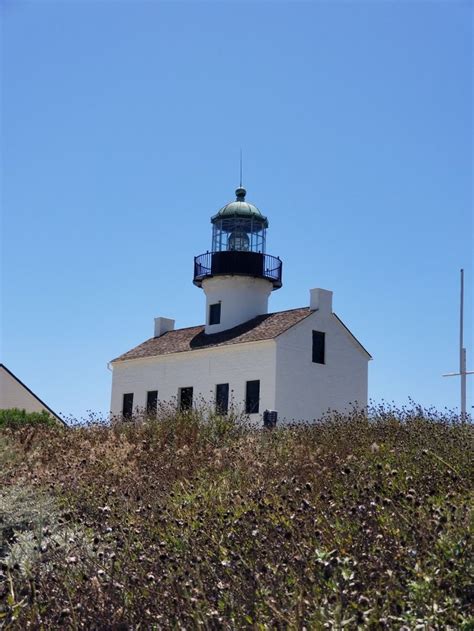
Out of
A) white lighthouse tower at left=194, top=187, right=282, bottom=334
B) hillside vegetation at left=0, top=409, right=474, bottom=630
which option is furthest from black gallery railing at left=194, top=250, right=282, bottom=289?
hillside vegetation at left=0, top=409, right=474, bottom=630

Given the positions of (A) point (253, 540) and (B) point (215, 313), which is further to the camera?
(B) point (215, 313)

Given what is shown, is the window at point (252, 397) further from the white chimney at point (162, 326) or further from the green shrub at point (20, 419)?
the white chimney at point (162, 326)

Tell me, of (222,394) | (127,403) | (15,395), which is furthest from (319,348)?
(15,395)

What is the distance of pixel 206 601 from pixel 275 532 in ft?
3.37

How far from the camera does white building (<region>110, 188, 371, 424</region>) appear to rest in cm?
2758

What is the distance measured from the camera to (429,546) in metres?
4.85

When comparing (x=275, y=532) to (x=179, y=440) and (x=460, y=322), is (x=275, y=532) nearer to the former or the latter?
(x=179, y=440)

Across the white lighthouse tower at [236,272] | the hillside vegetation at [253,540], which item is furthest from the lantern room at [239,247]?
the hillside vegetation at [253,540]

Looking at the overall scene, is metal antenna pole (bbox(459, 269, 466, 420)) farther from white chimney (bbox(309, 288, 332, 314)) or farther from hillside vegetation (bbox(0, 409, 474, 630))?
hillside vegetation (bbox(0, 409, 474, 630))

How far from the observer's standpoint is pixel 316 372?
2853 cm

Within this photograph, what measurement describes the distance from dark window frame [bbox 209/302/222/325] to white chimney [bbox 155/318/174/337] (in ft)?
12.5

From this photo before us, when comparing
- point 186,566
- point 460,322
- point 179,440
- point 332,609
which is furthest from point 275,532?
point 460,322

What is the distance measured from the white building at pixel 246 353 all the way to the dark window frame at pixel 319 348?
0.11ft

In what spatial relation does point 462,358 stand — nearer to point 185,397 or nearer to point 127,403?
point 185,397
